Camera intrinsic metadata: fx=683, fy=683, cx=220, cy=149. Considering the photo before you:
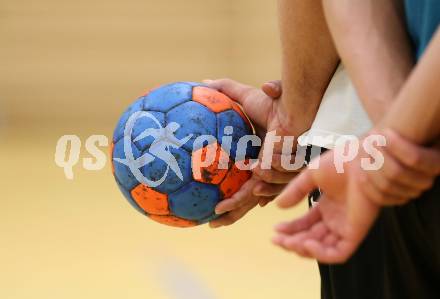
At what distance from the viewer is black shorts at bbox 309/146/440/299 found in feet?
2.99

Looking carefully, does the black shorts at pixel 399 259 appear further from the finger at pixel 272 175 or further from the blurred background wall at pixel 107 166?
the blurred background wall at pixel 107 166

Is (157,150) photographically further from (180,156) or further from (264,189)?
(264,189)

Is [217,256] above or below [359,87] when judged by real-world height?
below

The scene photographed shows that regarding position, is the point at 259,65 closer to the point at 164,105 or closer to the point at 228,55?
the point at 228,55

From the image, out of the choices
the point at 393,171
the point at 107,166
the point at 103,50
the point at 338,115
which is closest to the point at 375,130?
the point at 393,171

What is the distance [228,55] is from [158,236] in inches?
92.9

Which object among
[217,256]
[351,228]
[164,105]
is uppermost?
[164,105]

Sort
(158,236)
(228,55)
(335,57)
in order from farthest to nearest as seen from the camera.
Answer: (228,55) < (158,236) < (335,57)

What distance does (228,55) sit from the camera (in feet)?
16.0

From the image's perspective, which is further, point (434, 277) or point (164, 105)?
point (164, 105)

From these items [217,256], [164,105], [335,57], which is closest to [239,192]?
[164,105]

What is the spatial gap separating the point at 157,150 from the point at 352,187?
2.10 ft

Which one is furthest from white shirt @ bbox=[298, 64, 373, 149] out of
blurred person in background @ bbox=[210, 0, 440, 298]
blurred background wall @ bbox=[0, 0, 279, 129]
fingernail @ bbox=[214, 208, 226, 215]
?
blurred background wall @ bbox=[0, 0, 279, 129]

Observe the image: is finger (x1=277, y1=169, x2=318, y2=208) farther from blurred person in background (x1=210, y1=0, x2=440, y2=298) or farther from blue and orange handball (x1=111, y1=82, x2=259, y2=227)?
blue and orange handball (x1=111, y1=82, x2=259, y2=227)
